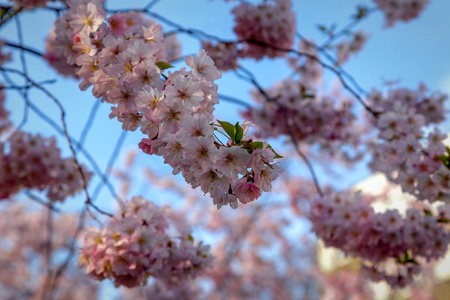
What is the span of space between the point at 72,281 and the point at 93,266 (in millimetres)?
10824

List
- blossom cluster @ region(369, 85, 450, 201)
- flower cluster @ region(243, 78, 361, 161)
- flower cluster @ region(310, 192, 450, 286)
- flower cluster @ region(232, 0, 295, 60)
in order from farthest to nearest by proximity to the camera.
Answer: flower cluster @ region(243, 78, 361, 161) < flower cluster @ region(232, 0, 295, 60) < flower cluster @ region(310, 192, 450, 286) < blossom cluster @ region(369, 85, 450, 201)

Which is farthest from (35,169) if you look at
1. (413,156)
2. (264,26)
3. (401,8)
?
Answer: (401,8)

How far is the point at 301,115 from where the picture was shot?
3301mm

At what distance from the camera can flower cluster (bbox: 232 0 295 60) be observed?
265 cm

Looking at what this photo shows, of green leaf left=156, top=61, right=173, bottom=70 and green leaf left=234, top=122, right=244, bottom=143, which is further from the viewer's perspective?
A: green leaf left=156, top=61, right=173, bottom=70

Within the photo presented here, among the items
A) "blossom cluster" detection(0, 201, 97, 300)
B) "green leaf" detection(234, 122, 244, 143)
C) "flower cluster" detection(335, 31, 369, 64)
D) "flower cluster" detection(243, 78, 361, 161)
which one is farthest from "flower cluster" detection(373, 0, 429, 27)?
"blossom cluster" detection(0, 201, 97, 300)

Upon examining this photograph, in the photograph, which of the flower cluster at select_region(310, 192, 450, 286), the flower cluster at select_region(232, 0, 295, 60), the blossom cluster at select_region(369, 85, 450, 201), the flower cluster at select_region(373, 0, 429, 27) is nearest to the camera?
the blossom cluster at select_region(369, 85, 450, 201)

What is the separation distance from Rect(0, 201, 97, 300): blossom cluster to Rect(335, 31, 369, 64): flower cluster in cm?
908

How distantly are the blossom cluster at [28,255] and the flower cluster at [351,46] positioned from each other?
29.8 feet

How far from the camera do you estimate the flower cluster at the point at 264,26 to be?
2.65 metres

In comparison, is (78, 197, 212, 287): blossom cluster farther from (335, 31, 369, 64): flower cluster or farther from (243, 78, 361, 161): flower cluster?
(335, 31, 369, 64): flower cluster

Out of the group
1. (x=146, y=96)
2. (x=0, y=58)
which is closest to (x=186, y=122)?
(x=146, y=96)

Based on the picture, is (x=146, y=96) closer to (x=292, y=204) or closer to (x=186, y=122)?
(x=186, y=122)

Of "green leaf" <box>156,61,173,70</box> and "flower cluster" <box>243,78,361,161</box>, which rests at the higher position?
"flower cluster" <box>243,78,361,161</box>
